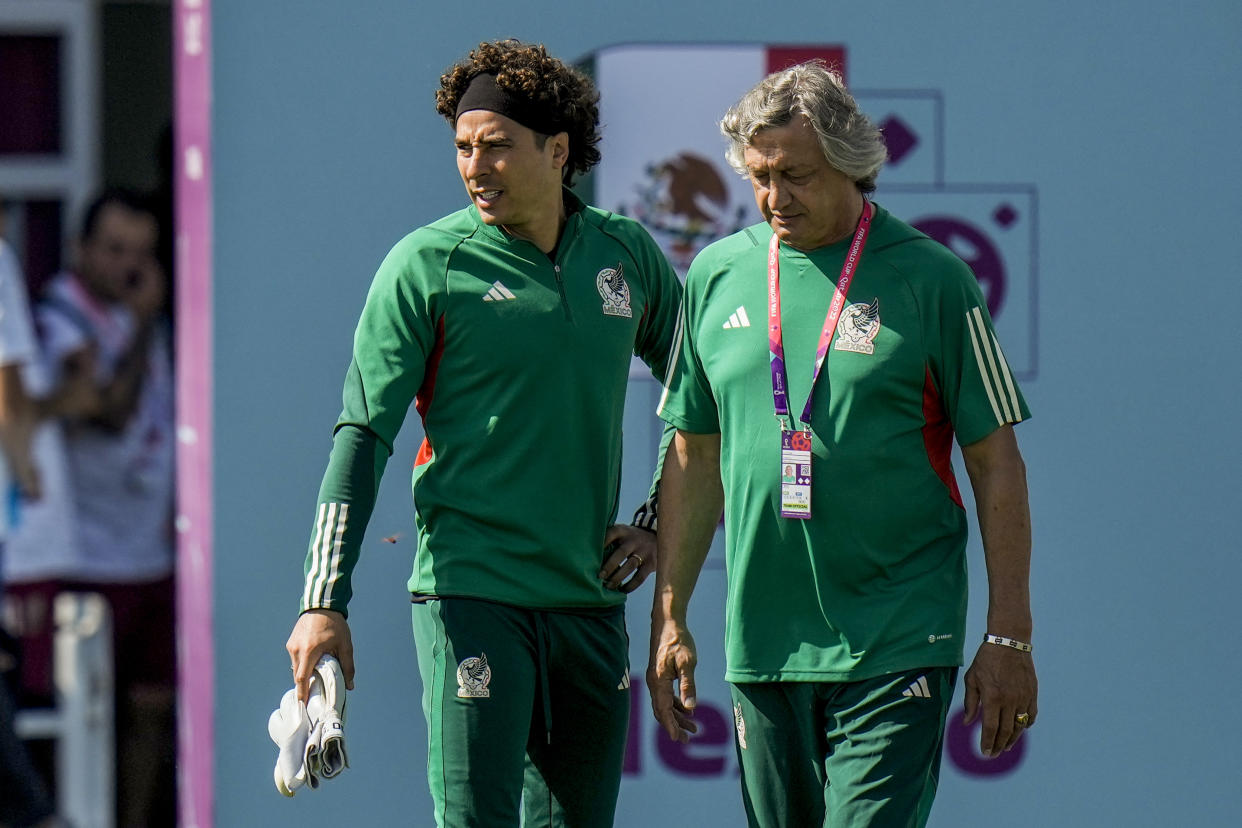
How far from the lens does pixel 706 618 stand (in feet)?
15.7

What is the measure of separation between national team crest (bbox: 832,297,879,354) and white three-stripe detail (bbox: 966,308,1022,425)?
0.16 metres

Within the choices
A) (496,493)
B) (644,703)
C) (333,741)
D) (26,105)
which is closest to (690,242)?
(644,703)

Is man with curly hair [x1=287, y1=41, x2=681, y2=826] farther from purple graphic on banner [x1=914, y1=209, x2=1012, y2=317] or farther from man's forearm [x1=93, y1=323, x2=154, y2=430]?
man's forearm [x1=93, y1=323, x2=154, y2=430]

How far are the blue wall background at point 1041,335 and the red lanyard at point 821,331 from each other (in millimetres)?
1597

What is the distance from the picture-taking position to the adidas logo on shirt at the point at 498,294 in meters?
3.35

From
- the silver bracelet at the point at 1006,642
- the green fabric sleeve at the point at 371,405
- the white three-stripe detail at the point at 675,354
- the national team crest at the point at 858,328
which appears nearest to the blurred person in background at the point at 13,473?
the green fabric sleeve at the point at 371,405

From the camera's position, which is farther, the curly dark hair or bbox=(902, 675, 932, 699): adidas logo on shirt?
the curly dark hair

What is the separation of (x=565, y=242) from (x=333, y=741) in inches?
40.0

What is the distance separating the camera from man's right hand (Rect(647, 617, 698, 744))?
330cm

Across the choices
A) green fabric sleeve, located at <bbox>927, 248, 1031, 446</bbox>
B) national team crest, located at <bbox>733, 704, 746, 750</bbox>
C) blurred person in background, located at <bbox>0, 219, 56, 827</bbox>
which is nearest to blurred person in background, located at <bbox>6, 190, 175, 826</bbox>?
blurred person in background, located at <bbox>0, 219, 56, 827</bbox>

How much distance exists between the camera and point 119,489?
580 cm

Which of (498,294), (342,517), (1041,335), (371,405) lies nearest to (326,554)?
(342,517)

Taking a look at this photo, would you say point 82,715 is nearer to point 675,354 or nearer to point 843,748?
point 675,354

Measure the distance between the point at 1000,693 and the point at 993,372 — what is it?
1.74 feet
